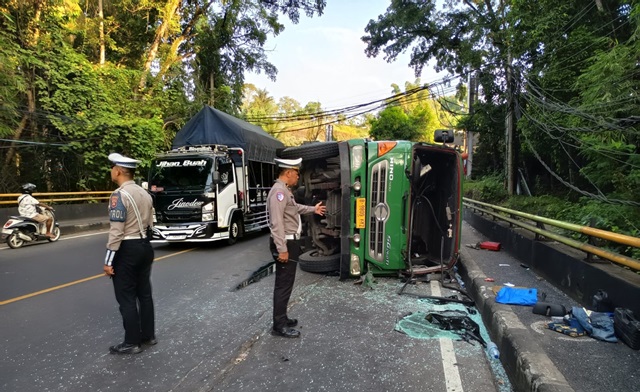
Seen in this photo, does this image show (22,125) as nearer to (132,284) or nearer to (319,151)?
(319,151)

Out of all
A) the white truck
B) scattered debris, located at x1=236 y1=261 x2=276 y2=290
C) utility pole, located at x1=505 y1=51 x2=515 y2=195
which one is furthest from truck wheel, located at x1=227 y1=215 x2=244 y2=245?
utility pole, located at x1=505 y1=51 x2=515 y2=195

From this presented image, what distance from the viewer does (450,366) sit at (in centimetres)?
364

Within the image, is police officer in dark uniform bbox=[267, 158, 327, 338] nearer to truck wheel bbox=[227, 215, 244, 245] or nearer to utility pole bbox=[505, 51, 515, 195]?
truck wheel bbox=[227, 215, 244, 245]

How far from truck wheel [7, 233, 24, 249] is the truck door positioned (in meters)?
5.06

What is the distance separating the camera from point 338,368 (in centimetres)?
361

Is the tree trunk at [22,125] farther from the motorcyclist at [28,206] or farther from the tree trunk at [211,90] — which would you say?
the tree trunk at [211,90]

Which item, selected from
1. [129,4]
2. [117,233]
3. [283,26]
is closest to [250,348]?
[117,233]

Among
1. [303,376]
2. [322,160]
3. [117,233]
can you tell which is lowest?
[303,376]

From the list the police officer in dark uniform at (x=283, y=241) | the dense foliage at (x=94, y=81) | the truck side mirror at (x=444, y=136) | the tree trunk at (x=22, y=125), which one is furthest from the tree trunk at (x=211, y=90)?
the police officer in dark uniform at (x=283, y=241)

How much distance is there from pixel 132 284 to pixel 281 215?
1.62 meters

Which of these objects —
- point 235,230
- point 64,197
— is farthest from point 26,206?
point 64,197

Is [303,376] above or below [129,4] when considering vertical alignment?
below

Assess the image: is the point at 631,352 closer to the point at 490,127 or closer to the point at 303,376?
the point at 303,376

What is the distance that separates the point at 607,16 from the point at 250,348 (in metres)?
12.1
